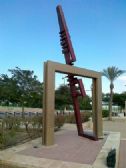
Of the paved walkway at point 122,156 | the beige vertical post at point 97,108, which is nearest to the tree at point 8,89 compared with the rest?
the beige vertical post at point 97,108

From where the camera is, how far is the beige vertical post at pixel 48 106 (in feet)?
39.8

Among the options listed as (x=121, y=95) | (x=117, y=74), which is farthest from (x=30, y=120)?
(x=121, y=95)

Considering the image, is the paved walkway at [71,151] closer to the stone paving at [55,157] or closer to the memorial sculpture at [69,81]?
the stone paving at [55,157]

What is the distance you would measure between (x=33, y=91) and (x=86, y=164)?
4187 cm

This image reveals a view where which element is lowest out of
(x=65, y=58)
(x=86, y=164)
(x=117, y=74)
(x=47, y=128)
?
(x=86, y=164)

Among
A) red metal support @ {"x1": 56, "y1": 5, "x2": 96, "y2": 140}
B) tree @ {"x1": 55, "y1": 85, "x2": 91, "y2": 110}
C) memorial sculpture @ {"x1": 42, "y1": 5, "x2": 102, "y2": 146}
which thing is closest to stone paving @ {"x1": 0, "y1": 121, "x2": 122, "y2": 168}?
memorial sculpture @ {"x1": 42, "y1": 5, "x2": 102, "y2": 146}

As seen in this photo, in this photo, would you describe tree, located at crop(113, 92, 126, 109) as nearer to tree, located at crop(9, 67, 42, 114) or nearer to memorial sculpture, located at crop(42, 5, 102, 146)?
tree, located at crop(9, 67, 42, 114)

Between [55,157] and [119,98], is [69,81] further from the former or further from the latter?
→ [119,98]

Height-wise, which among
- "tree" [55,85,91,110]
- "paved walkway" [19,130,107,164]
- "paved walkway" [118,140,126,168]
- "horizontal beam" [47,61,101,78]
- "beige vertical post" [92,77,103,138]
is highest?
"tree" [55,85,91,110]

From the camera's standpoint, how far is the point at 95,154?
1053 centimetres

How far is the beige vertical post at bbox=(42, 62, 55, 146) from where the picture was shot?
1212 centimetres

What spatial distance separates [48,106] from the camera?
12.3m

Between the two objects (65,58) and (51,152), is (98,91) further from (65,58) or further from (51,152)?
(51,152)

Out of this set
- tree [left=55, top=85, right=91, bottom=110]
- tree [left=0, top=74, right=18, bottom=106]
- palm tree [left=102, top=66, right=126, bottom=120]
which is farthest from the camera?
tree [left=55, top=85, right=91, bottom=110]
